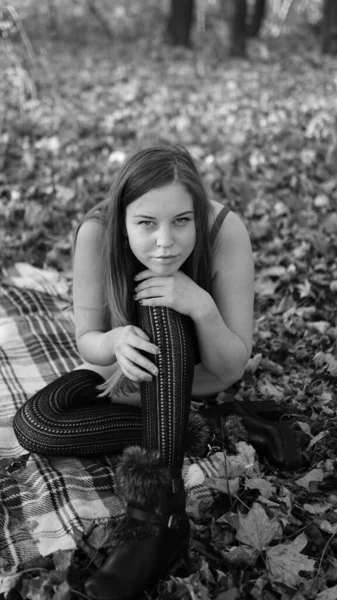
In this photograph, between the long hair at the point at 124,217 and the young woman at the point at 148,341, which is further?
the long hair at the point at 124,217

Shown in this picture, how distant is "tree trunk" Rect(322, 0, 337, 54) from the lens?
466 inches

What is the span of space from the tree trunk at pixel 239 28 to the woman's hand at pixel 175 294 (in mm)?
10230

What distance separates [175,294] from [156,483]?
588mm

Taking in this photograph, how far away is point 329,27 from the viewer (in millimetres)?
12430

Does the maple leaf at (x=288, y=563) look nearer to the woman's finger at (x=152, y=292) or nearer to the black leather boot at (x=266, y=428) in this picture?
the black leather boot at (x=266, y=428)

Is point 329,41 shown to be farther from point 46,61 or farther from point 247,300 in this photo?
point 247,300

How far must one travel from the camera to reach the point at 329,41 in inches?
500

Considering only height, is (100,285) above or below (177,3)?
below

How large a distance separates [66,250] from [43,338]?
3.47ft

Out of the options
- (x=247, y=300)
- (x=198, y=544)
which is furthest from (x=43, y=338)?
(x=198, y=544)

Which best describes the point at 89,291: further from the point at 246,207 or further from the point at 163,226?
the point at 246,207

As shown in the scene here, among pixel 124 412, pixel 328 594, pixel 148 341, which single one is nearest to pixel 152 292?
pixel 148 341

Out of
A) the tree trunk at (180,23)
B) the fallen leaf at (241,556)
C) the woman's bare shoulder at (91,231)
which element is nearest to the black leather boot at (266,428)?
the fallen leaf at (241,556)

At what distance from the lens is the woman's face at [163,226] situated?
2004mm
